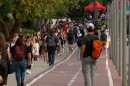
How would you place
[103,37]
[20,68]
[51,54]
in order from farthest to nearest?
[103,37] → [51,54] → [20,68]

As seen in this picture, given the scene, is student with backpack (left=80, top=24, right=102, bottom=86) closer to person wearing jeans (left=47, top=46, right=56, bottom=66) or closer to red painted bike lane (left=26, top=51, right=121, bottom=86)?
red painted bike lane (left=26, top=51, right=121, bottom=86)

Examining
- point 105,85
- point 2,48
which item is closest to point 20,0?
point 105,85

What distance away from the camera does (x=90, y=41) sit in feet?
59.2

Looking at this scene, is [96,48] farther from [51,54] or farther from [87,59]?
[51,54]

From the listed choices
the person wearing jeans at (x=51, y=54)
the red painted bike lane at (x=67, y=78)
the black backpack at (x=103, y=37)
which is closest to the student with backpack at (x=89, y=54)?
the red painted bike lane at (x=67, y=78)

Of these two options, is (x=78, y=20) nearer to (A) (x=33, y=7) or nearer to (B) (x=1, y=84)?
(A) (x=33, y=7)

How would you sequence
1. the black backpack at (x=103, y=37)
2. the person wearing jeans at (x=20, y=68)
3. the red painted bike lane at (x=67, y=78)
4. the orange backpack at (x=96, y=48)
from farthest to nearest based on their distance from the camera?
the black backpack at (x=103, y=37) → the red painted bike lane at (x=67, y=78) → the person wearing jeans at (x=20, y=68) → the orange backpack at (x=96, y=48)

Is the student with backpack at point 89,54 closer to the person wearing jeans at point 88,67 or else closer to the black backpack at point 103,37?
the person wearing jeans at point 88,67

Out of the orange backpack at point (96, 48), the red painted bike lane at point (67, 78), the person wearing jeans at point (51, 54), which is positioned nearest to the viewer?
the orange backpack at point (96, 48)

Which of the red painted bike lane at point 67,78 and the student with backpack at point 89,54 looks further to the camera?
the red painted bike lane at point 67,78

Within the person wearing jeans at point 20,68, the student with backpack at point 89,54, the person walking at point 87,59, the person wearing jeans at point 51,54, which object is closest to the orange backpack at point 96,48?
the student with backpack at point 89,54

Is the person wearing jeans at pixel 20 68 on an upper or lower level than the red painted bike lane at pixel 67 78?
upper

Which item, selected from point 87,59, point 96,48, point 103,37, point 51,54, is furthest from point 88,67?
point 103,37

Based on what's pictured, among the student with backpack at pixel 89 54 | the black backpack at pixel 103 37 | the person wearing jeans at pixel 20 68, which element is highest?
the student with backpack at pixel 89 54
